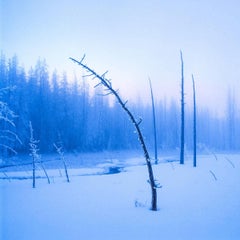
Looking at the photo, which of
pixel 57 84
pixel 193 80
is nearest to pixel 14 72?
pixel 57 84

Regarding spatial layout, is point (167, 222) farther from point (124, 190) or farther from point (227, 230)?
point (124, 190)

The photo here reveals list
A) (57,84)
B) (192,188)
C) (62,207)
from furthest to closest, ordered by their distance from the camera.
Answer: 1. (57,84)
2. (192,188)
3. (62,207)

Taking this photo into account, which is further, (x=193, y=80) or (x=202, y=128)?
Result: (x=202, y=128)

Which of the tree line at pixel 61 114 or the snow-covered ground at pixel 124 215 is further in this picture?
the tree line at pixel 61 114

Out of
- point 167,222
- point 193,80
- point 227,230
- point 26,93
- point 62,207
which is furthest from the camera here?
point 26,93

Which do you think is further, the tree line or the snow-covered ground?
the tree line

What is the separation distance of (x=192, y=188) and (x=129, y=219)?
6.07m

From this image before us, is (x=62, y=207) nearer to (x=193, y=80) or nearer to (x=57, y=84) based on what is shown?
(x=193, y=80)

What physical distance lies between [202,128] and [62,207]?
314ft

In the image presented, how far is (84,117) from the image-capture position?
205 feet

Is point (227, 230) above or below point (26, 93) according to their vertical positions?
below

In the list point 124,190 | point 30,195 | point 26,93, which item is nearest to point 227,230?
point 124,190

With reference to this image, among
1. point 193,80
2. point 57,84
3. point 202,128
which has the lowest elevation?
point 202,128

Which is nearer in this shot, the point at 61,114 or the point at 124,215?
the point at 124,215
